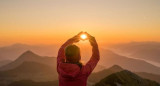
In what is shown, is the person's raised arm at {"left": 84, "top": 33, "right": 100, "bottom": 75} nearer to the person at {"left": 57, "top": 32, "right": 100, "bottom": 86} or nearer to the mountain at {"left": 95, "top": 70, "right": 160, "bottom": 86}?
the person at {"left": 57, "top": 32, "right": 100, "bottom": 86}

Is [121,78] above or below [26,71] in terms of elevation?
above

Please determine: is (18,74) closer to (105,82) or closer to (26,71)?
(26,71)

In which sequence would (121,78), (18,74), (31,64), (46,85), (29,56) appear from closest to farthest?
(121,78) < (46,85) < (18,74) < (31,64) < (29,56)

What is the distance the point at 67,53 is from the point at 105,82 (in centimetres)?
2390

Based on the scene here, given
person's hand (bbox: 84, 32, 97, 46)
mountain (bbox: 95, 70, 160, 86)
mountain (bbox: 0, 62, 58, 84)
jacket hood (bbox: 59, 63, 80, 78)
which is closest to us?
jacket hood (bbox: 59, 63, 80, 78)

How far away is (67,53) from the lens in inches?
181

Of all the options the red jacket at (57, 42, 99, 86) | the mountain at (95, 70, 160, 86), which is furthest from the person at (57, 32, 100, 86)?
the mountain at (95, 70, 160, 86)

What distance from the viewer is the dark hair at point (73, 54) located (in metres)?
4.52

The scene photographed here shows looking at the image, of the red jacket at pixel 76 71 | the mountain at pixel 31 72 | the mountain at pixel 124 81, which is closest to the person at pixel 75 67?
the red jacket at pixel 76 71

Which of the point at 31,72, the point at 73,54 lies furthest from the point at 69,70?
A: the point at 31,72

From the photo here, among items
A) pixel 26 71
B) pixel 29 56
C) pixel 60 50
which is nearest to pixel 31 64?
pixel 26 71

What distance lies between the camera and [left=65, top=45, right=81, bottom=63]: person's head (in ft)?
14.8

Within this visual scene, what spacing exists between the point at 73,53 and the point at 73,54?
24 millimetres

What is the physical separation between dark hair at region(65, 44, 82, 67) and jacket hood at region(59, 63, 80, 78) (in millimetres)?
90
